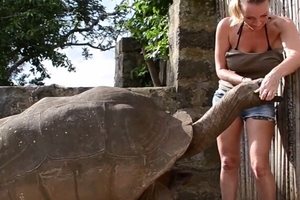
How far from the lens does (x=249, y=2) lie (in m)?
3.50

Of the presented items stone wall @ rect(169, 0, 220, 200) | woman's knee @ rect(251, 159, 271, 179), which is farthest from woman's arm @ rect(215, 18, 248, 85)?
stone wall @ rect(169, 0, 220, 200)

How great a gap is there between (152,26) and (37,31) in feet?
14.4

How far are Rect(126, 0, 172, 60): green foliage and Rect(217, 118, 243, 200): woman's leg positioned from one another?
213 cm

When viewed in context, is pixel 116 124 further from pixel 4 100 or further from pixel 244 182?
pixel 4 100

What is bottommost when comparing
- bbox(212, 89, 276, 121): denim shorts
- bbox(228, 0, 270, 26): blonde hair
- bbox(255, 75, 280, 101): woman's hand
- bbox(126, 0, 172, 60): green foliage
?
bbox(212, 89, 276, 121): denim shorts

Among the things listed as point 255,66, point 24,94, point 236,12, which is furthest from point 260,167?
point 24,94

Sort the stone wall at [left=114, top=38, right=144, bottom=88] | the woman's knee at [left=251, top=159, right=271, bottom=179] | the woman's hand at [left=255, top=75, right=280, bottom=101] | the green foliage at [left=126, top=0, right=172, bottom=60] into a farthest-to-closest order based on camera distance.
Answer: the stone wall at [left=114, top=38, right=144, bottom=88]
the green foliage at [left=126, top=0, right=172, bottom=60]
the woman's knee at [left=251, top=159, right=271, bottom=179]
the woman's hand at [left=255, top=75, right=280, bottom=101]

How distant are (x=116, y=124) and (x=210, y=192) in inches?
73.1

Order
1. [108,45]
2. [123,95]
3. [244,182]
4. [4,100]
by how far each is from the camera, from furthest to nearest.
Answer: [108,45]
[4,100]
[244,182]
[123,95]

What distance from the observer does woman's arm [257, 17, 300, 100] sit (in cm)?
345

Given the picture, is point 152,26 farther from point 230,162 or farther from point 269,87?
point 269,87

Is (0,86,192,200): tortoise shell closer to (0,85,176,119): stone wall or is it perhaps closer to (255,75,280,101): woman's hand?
(255,75,280,101): woman's hand

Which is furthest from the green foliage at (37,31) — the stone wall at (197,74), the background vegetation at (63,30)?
the stone wall at (197,74)

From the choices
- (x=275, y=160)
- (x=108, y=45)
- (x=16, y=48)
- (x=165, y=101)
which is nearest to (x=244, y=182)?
(x=275, y=160)
